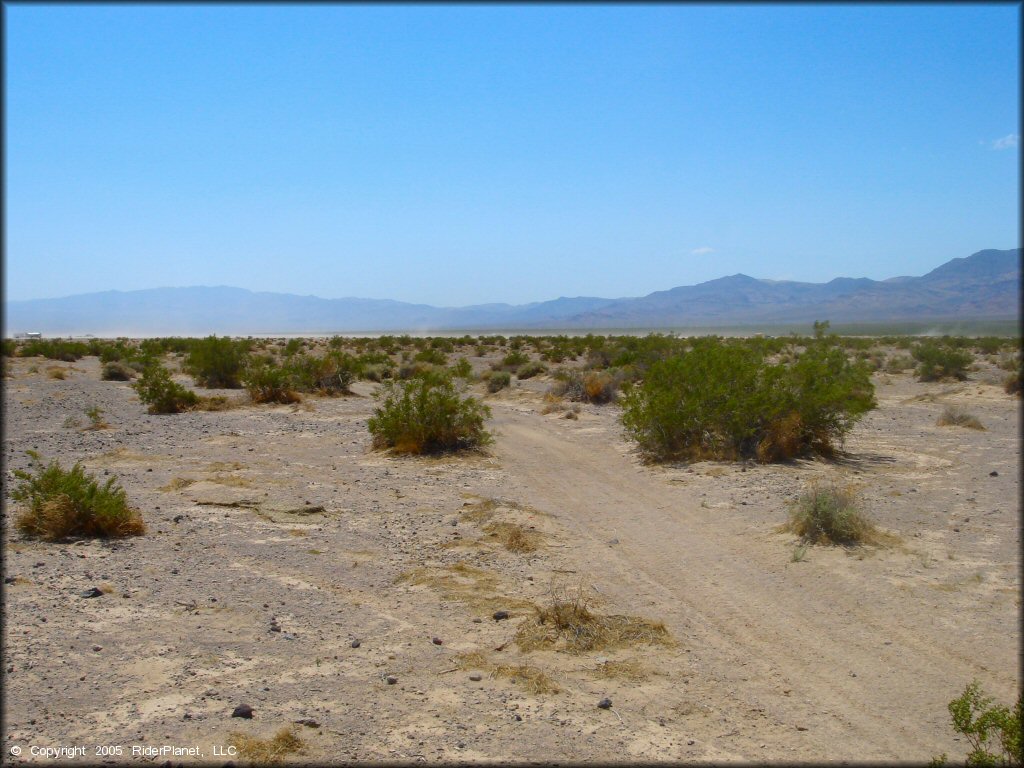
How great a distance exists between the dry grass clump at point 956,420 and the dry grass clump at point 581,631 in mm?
15432

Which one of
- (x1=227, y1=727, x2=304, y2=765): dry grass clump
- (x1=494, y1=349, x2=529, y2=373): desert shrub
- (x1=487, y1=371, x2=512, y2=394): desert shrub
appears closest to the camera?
(x1=227, y1=727, x2=304, y2=765): dry grass clump

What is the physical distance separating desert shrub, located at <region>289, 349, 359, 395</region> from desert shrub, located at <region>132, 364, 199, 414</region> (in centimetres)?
455

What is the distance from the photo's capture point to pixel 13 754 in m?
4.94

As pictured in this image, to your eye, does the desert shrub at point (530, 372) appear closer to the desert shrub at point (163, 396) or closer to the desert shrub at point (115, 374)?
the desert shrub at point (163, 396)

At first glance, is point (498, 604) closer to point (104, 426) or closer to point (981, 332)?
point (981, 332)

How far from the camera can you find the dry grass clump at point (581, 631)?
6.92m

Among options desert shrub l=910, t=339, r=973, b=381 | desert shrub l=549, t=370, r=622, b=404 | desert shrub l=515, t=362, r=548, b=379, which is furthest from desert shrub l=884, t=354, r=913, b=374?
desert shrub l=549, t=370, r=622, b=404

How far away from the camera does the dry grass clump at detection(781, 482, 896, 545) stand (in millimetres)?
9688

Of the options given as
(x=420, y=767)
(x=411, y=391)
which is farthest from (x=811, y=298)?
(x=420, y=767)

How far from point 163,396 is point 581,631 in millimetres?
20367

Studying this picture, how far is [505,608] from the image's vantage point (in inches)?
312

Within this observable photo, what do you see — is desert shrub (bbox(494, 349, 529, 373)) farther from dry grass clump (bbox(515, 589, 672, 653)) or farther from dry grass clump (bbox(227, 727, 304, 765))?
dry grass clump (bbox(227, 727, 304, 765))

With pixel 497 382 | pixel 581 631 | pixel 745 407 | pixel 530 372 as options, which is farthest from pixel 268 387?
pixel 581 631

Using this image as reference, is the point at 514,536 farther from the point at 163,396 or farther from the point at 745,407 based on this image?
the point at 163,396
